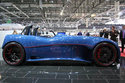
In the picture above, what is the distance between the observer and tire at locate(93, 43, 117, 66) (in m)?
4.00

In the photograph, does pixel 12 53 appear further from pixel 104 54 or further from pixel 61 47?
pixel 104 54

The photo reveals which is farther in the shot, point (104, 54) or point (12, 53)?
point (12, 53)

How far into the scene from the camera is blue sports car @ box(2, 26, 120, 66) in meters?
4.03

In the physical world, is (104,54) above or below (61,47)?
below

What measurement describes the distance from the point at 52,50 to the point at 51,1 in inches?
484

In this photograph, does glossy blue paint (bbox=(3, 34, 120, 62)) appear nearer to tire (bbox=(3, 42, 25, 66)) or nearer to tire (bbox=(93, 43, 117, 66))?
tire (bbox=(93, 43, 117, 66))

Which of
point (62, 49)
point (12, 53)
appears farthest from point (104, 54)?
point (12, 53)

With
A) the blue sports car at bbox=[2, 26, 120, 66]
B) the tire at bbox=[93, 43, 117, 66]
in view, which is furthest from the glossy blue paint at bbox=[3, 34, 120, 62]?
the tire at bbox=[93, 43, 117, 66]

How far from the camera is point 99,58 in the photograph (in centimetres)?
402

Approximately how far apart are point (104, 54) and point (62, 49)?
1212 mm

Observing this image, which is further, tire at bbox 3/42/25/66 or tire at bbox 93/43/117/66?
tire at bbox 3/42/25/66

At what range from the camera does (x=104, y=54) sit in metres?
4.04

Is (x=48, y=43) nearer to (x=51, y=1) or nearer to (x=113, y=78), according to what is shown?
(x=113, y=78)

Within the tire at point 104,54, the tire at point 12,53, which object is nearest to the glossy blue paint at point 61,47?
the tire at point 104,54
